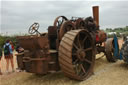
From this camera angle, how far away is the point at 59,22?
5.72m

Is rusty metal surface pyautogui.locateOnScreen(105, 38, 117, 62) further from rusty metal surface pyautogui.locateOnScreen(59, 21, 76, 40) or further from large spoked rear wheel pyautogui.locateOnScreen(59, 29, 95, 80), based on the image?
rusty metal surface pyautogui.locateOnScreen(59, 21, 76, 40)

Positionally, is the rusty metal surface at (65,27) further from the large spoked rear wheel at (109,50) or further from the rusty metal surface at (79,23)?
the large spoked rear wheel at (109,50)

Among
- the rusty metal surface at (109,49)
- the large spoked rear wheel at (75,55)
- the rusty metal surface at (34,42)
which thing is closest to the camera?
the large spoked rear wheel at (75,55)

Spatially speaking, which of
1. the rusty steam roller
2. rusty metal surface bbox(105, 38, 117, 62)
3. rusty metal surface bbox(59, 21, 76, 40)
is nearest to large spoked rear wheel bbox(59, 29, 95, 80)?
the rusty steam roller

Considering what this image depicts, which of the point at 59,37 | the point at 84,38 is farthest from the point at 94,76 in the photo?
the point at 59,37

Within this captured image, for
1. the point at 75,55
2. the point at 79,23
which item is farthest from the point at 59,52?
the point at 79,23

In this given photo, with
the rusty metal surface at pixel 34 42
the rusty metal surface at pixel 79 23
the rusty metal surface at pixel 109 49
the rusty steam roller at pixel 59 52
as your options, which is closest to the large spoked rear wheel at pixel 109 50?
the rusty metal surface at pixel 109 49

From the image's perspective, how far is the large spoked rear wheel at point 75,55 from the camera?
13.6ft

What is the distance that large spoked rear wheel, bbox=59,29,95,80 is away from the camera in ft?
13.6

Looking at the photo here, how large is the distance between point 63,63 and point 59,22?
2.00 m

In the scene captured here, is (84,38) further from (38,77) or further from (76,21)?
(38,77)

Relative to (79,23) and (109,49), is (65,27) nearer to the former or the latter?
(79,23)

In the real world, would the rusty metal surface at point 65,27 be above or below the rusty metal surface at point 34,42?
above

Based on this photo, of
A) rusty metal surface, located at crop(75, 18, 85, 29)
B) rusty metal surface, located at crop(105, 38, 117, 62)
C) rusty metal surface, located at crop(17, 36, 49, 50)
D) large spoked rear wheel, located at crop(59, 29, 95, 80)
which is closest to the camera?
large spoked rear wheel, located at crop(59, 29, 95, 80)
